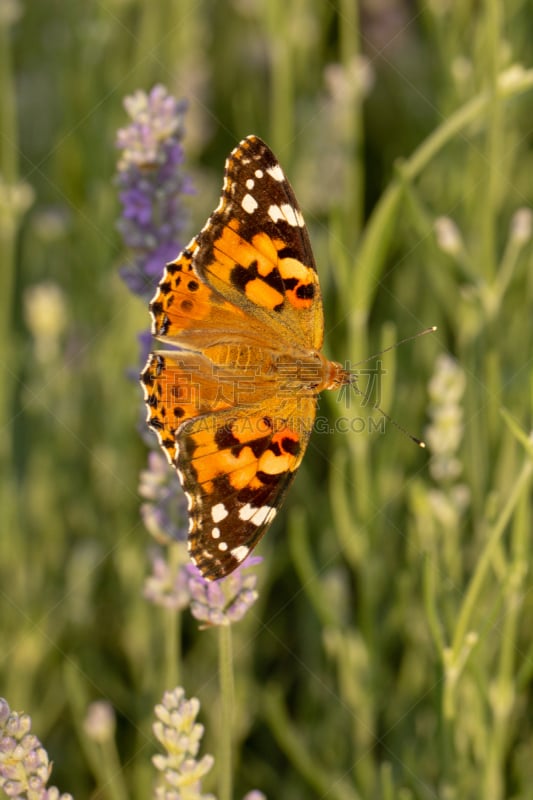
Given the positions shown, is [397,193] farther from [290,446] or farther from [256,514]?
[256,514]

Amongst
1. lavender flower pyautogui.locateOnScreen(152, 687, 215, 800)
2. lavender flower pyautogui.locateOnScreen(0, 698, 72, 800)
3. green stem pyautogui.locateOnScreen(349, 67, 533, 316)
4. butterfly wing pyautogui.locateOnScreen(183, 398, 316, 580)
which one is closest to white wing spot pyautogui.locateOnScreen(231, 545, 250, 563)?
butterfly wing pyautogui.locateOnScreen(183, 398, 316, 580)

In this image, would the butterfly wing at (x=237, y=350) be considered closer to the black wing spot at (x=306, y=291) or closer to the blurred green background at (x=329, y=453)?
the black wing spot at (x=306, y=291)

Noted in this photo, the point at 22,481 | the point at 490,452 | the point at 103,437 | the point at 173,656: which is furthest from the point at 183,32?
the point at 173,656

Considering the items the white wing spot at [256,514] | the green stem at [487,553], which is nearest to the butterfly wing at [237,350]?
the white wing spot at [256,514]

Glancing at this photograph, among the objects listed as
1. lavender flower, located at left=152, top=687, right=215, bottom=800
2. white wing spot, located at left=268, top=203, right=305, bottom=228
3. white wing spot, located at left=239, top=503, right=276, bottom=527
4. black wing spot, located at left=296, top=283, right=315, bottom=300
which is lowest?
lavender flower, located at left=152, top=687, right=215, bottom=800

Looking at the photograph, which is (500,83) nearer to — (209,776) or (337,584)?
(337,584)

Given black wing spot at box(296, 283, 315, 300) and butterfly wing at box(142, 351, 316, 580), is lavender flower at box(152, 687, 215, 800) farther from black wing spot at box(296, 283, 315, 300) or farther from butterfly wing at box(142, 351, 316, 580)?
black wing spot at box(296, 283, 315, 300)

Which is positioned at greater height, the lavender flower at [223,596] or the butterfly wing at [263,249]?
the butterfly wing at [263,249]
